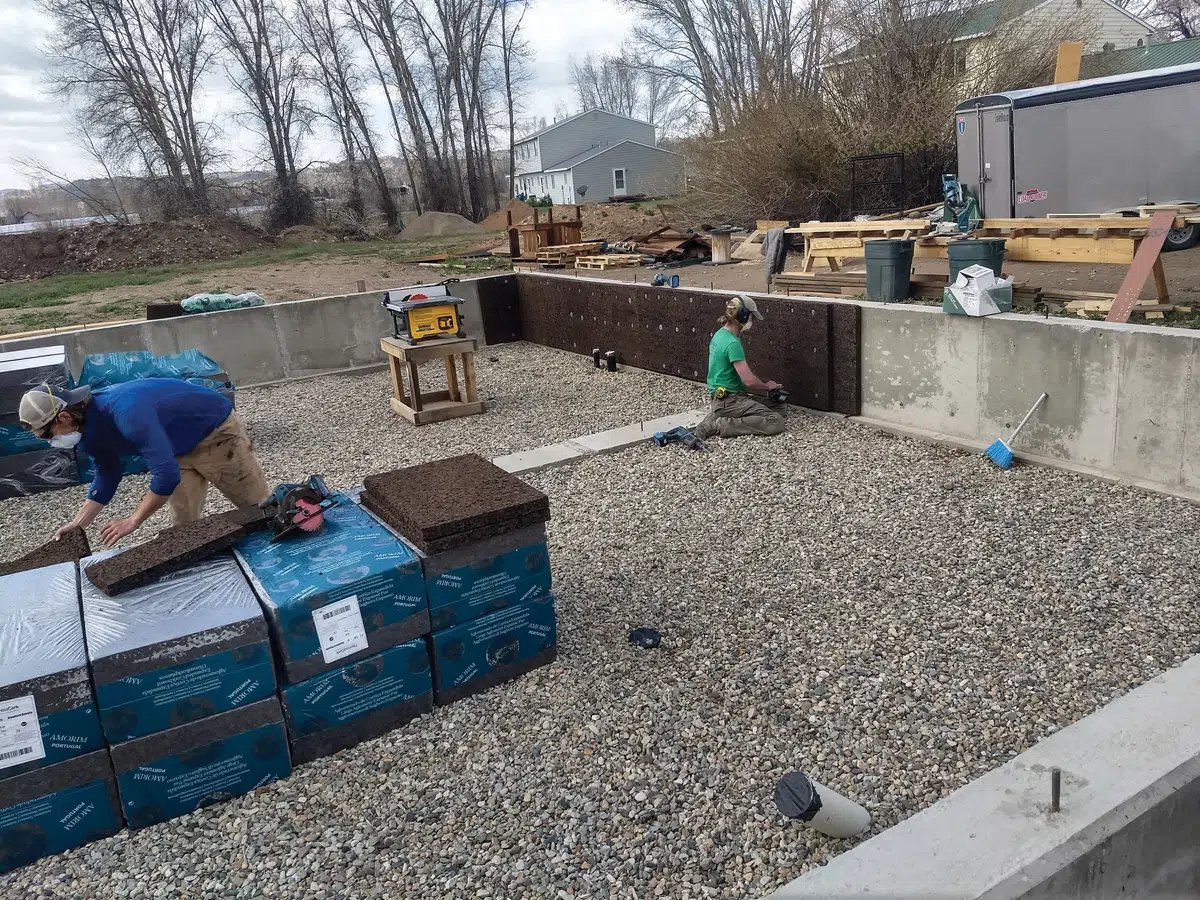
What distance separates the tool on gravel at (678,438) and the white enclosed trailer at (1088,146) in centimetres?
1017

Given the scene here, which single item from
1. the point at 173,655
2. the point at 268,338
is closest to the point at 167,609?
the point at 173,655

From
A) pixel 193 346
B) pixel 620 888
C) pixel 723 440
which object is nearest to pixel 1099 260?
pixel 723 440

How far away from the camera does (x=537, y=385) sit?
11305 mm

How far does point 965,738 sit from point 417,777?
234 centimetres

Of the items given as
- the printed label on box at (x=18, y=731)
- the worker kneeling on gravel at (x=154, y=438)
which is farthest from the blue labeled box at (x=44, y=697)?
the worker kneeling on gravel at (x=154, y=438)

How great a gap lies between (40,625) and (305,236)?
107 ft

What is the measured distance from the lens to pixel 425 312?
975 centimetres

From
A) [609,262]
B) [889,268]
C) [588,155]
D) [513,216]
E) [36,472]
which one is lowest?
[36,472]

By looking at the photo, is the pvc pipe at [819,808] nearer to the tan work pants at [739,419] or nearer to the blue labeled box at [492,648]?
the blue labeled box at [492,648]

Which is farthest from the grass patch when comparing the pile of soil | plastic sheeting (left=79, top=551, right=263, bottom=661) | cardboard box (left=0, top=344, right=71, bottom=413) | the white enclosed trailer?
plastic sheeting (left=79, top=551, right=263, bottom=661)

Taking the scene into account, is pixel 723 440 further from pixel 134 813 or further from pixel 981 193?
pixel 981 193

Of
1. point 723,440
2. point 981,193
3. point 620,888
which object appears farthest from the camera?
point 981,193

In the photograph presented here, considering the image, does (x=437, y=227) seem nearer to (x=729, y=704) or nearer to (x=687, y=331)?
(x=687, y=331)

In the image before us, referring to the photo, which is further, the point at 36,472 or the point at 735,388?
the point at 36,472
